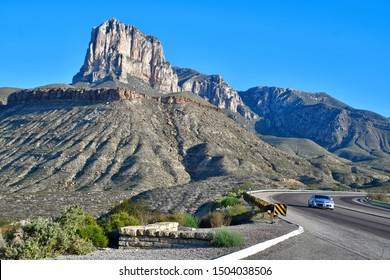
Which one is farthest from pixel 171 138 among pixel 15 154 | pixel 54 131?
pixel 15 154

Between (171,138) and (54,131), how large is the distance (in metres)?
25.3

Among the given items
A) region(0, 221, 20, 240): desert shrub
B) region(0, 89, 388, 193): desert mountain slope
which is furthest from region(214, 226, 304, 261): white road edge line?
region(0, 89, 388, 193): desert mountain slope

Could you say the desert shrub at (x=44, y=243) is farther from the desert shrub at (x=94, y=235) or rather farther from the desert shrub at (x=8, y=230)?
the desert shrub at (x=8, y=230)

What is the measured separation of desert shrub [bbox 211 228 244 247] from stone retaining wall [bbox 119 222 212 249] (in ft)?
1.32

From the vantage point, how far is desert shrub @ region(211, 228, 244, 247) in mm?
12305

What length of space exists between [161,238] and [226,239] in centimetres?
238

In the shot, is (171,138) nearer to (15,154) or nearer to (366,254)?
(15,154)

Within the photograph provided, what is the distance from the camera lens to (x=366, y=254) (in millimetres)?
11820

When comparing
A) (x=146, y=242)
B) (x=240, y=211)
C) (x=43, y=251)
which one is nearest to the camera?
(x=43, y=251)

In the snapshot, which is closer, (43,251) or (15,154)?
(43,251)

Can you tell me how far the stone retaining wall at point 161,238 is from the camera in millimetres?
13266

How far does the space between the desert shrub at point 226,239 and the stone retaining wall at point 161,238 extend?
15.8 inches

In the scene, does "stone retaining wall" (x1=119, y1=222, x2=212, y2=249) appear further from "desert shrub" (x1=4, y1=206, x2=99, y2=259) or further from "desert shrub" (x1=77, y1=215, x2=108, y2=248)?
"desert shrub" (x1=4, y1=206, x2=99, y2=259)

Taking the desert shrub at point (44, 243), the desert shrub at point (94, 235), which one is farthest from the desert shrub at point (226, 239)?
the desert shrub at point (94, 235)
